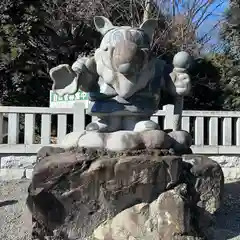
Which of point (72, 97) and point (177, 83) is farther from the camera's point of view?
point (72, 97)

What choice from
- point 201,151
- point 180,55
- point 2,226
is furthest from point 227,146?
point 2,226

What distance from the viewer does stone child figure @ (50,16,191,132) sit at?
279cm

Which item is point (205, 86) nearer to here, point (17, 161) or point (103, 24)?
point (17, 161)

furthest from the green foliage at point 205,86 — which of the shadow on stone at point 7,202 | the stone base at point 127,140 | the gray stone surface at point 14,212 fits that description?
the stone base at point 127,140

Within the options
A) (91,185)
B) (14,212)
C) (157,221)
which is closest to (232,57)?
(14,212)

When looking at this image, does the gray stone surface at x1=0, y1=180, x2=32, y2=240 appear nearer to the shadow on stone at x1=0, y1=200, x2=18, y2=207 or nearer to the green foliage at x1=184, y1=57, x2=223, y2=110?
the shadow on stone at x1=0, y1=200, x2=18, y2=207

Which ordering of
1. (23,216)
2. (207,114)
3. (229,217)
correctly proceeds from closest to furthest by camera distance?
(23,216), (229,217), (207,114)

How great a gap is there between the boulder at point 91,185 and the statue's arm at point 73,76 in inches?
17.7

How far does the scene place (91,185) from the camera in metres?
2.56

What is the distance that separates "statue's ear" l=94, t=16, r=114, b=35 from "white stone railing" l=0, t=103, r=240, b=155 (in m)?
1.89

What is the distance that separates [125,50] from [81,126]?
2.35 meters

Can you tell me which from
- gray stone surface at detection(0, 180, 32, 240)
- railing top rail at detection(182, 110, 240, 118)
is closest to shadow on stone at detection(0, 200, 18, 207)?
gray stone surface at detection(0, 180, 32, 240)

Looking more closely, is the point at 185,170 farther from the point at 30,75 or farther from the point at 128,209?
the point at 30,75

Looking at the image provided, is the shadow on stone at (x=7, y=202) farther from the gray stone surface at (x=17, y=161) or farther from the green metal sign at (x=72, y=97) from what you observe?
the green metal sign at (x=72, y=97)
